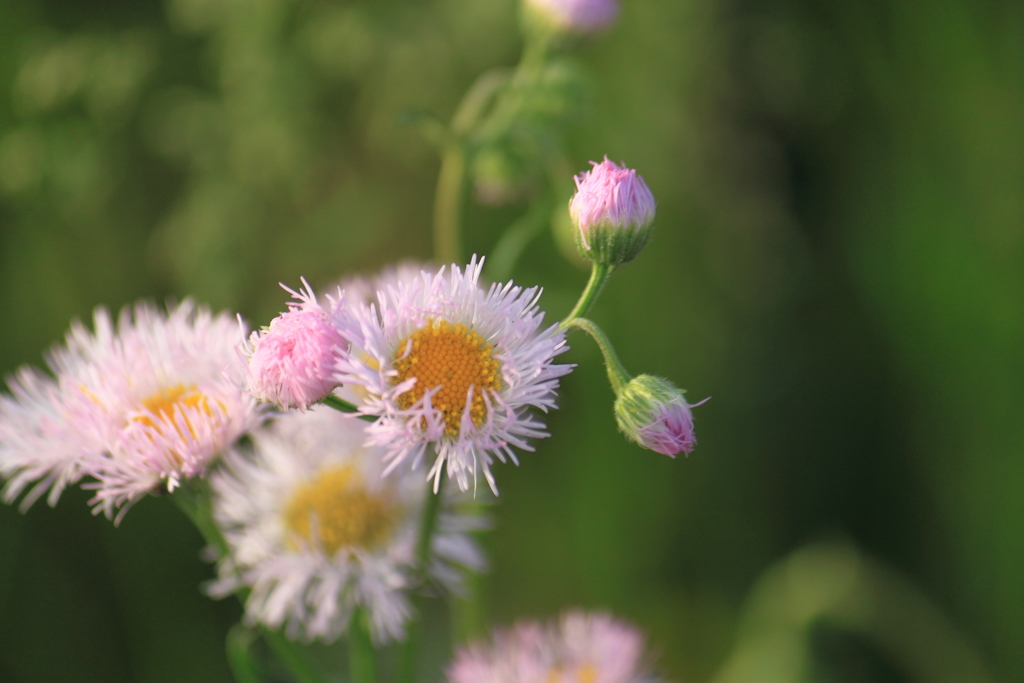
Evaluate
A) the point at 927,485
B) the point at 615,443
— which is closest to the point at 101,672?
the point at 615,443

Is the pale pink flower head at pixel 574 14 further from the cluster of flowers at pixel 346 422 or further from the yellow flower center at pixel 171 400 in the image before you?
the yellow flower center at pixel 171 400

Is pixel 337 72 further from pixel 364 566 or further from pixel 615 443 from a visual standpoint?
pixel 364 566

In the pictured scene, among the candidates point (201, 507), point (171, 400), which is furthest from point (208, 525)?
point (171, 400)

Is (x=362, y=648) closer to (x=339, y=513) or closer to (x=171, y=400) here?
(x=339, y=513)

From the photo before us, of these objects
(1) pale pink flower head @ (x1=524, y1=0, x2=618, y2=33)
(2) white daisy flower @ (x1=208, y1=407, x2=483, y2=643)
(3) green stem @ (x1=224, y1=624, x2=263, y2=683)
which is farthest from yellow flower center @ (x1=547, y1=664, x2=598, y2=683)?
(1) pale pink flower head @ (x1=524, y1=0, x2=618, y2=33)

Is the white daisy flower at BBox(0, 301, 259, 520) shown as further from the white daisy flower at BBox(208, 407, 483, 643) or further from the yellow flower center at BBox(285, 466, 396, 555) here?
the yellow flower center at BBox(285, 466, 396, 555)

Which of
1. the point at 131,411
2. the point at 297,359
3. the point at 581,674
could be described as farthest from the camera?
the point at 581,674
